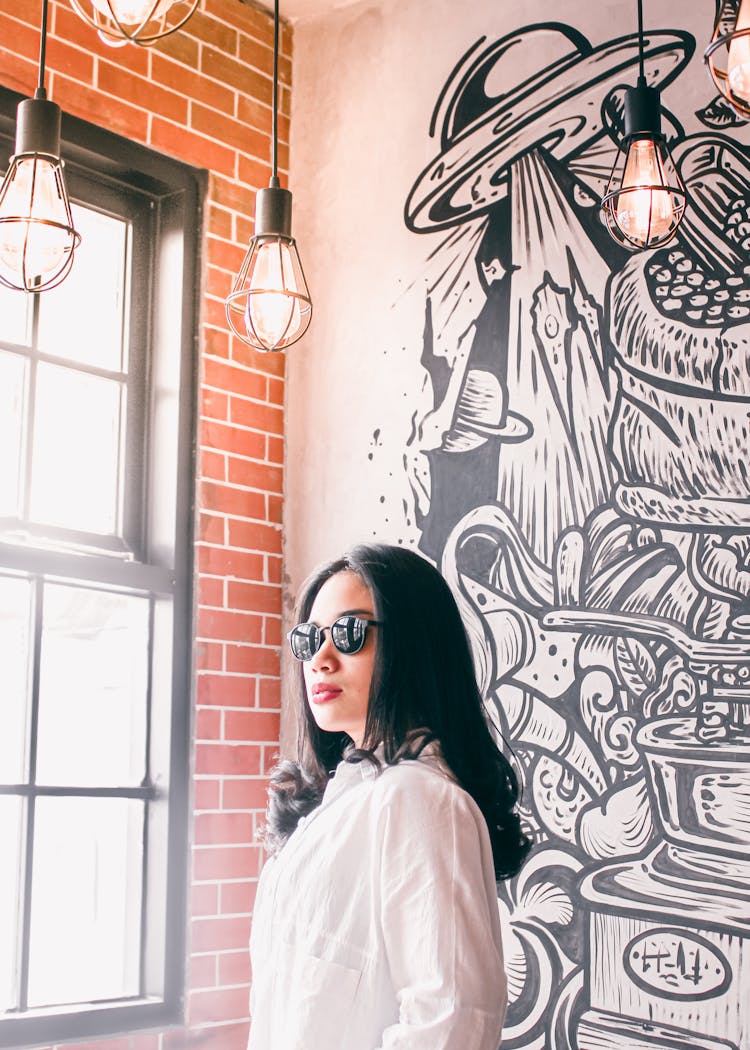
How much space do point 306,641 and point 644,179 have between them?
0.93 m

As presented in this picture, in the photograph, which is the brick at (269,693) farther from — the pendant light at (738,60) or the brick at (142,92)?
the pendant light at (738,60)

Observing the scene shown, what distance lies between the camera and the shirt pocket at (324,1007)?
62.0 inches

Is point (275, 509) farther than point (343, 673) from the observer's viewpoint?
Yes

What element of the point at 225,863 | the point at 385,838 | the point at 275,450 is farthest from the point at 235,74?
the point at 385,838

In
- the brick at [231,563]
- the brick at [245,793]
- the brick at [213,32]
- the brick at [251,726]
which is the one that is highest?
the brick at [213,32]

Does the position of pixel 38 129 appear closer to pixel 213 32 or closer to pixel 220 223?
pixel 220 223

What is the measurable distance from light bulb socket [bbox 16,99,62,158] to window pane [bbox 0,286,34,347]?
1264 millimetres

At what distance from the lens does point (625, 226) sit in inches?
84.2

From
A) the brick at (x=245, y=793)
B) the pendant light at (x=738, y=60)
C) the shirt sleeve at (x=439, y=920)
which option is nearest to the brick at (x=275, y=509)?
the brick at (x=245, y=793)

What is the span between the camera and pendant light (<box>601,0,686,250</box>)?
1980 mm

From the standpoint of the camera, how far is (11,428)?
9.71 ft

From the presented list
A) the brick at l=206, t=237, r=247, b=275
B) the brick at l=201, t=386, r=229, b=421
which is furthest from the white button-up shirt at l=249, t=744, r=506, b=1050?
the brick at l=206, t=237, r=247, b=275

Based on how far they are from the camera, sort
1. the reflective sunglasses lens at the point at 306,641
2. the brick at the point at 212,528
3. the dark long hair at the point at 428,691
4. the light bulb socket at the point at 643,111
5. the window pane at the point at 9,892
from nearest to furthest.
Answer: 1. the dark long hair at the point at 428,691
2. the reflective sunglasses lens at the point at 306,641
3. the light bulb socket at the point at 643,111
4. the window pane at the point at 9,892
5. the brick at the point at 212,528

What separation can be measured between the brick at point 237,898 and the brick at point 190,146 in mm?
1932
